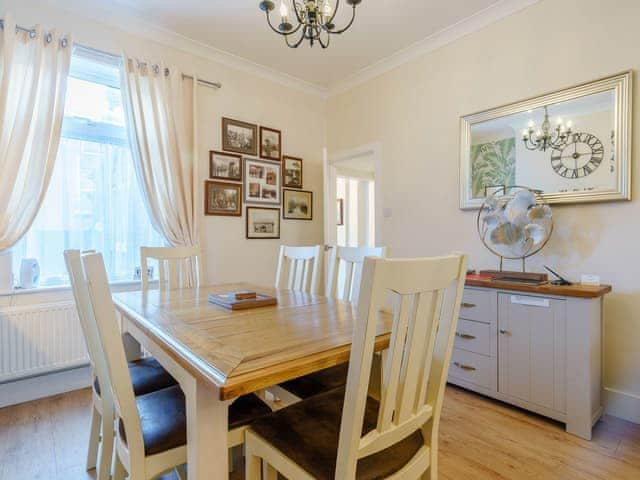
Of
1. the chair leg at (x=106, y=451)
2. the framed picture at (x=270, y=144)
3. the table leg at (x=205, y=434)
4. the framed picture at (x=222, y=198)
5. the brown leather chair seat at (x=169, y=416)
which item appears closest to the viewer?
the table leg at (x=205, y=434)

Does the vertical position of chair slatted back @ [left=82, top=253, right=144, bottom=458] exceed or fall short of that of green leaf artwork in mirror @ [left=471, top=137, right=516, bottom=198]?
it falls short

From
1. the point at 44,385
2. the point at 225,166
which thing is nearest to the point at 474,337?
the point at 225,166

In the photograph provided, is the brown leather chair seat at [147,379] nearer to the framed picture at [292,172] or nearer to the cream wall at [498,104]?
the cream wall at [498,104]

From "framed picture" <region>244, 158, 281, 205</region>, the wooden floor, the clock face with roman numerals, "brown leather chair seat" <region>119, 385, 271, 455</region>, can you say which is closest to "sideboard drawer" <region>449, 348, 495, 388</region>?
the wooden floor

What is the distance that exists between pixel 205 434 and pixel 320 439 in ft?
1.07

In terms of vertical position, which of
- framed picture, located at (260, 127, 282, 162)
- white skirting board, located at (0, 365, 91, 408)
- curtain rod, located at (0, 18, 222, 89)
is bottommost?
white skirting board, located at (0, 365, 91, 408)

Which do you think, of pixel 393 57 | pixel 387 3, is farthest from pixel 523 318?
pixel 393 57

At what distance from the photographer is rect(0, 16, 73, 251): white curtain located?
213 cm

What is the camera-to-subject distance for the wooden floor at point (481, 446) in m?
1.56

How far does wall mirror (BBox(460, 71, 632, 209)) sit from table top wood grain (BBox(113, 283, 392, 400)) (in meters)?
1.67

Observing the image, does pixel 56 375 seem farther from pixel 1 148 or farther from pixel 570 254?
pixel 570 254

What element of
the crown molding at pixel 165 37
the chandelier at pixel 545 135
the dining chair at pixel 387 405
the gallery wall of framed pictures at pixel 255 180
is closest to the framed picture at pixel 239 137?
the gallery wall of framed pictures at pixel 255 180

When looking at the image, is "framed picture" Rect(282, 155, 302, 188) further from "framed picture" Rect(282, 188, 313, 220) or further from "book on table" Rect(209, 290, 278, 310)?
"book on table" Rect(209, 290, 278, 310)

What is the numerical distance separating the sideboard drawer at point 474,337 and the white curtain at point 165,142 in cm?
223
